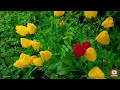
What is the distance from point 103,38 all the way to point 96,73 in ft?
0.77

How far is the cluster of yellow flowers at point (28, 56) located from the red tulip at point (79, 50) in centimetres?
17

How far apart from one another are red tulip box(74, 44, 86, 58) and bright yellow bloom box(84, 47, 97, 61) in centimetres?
2

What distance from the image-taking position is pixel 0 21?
10.6 feet

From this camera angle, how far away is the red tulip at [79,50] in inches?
113

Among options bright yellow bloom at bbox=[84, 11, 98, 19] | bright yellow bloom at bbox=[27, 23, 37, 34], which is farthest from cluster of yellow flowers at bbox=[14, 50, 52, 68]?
bright yellow bloom at bbox=[84, 11, 98, 19]

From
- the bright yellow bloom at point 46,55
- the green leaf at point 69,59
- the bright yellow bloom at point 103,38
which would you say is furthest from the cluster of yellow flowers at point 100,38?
the bright yellow bloom at point 46,55

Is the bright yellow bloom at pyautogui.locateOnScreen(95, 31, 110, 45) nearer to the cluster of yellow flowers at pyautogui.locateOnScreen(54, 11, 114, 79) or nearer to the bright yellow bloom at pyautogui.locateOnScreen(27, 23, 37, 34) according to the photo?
the cluster of yellow flowers at pyautogui.locateOnScreen(54, 11, 114, 79)

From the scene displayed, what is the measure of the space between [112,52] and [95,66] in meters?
0.18

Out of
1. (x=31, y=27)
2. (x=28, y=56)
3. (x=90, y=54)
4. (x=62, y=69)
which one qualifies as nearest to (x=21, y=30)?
(x=31, y=27)

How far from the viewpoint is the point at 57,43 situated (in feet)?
10.2

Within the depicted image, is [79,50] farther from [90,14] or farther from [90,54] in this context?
[90,14]
